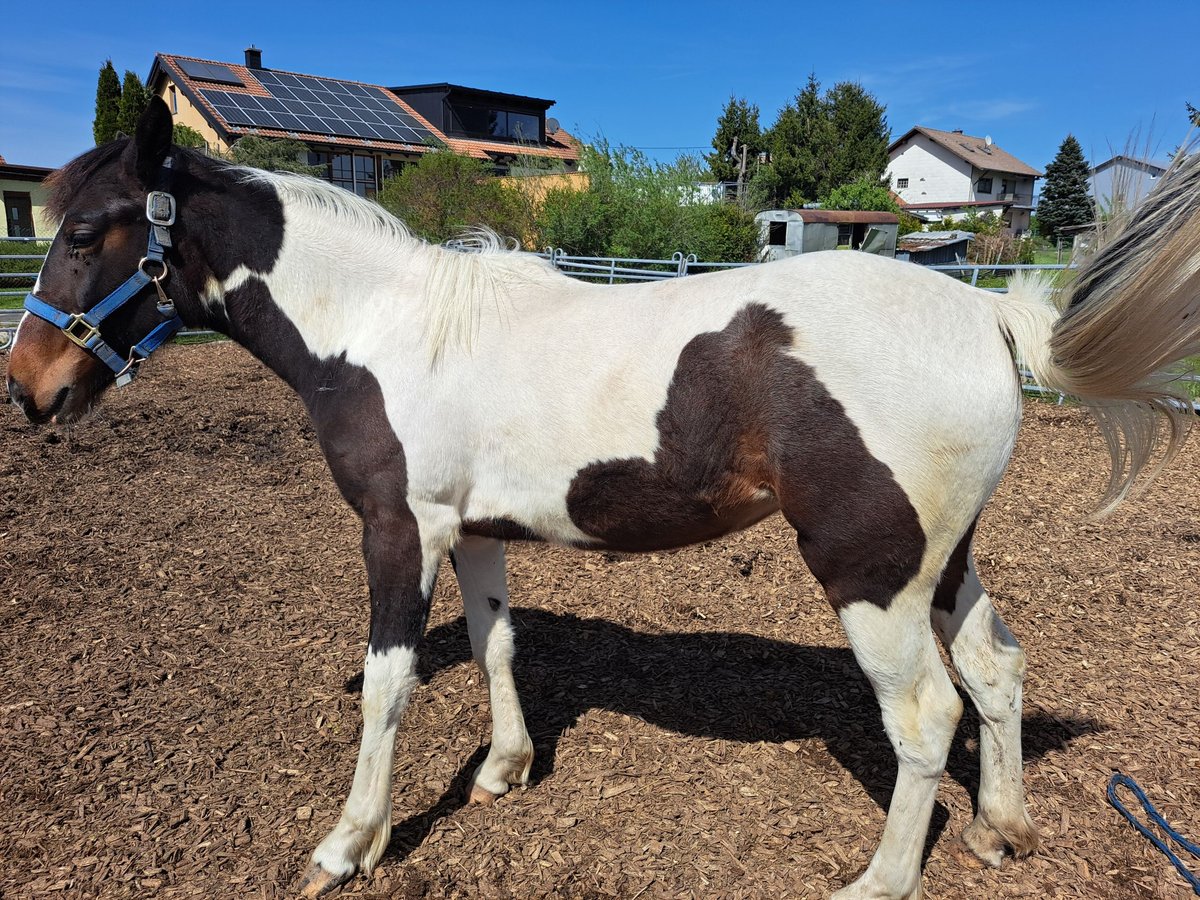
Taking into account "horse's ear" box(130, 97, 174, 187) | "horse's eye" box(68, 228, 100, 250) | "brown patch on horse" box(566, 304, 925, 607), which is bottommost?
"brown patch on horse" box(566, 304, 925, 607)

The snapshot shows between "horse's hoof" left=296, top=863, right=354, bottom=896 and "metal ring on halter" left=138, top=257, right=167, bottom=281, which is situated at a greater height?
"metal ring on halter" left=138, top=257, right=167, bottom=281

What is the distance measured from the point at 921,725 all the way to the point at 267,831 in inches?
92.9

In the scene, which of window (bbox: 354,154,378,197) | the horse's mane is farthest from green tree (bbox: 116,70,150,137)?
the horse's mane

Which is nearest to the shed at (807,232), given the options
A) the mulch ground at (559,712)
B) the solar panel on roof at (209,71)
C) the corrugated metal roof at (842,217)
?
the corrugated metal roof at (842,217)

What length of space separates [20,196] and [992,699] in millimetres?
35394

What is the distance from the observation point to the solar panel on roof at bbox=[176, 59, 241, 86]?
31.8 m

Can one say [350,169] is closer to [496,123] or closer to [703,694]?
[496,123]

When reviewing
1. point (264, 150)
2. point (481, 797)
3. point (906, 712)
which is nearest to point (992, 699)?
point (906, 712)

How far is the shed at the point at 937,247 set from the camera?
30266 mm

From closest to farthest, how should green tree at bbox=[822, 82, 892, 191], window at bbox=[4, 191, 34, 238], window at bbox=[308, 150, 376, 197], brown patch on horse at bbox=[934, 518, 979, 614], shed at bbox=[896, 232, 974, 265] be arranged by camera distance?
brown patch on horse at bbox=[934, 518, 979, 614] → window at bbox=[4, 191, 34, 238] → shed at bbox=[896, 232, 974, 265] → window at bbox=[308, 150, 376, 197] → green tree at bbox=[822, 82, 892, 191]

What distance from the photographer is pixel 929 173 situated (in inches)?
2263

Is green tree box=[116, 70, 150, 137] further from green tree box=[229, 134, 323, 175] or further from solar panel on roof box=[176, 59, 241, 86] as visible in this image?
green tree box=[229, 134, 323, 175]

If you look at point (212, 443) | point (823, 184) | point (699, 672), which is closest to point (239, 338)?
point (699, 672)

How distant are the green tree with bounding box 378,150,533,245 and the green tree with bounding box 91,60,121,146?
14.4 meters
